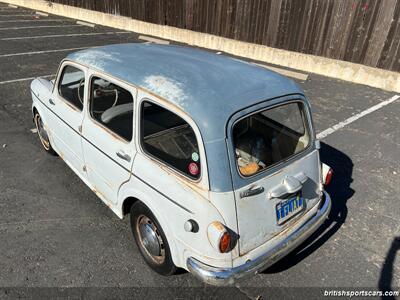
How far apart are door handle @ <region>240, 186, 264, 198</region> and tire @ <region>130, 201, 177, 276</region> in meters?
0.89

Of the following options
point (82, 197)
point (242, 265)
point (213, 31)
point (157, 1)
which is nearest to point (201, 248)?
point (242, 265)

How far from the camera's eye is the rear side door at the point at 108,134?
3.14 metres

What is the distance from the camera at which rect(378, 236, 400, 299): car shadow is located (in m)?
3.29

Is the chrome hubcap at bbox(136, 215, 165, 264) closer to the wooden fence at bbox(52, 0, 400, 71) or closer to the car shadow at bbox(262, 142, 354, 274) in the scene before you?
the car shadow at bbox(262, 142, 354, 274)

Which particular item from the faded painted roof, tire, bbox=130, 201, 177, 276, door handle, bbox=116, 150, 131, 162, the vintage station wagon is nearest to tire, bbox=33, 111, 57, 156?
the vintage station wagon

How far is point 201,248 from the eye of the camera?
2.63m

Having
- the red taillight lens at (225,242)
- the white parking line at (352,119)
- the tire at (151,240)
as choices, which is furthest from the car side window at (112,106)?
the white parking line at (352,119)

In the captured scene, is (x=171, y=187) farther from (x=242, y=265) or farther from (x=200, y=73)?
(x=200, y=73)

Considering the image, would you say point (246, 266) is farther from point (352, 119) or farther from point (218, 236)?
point (352, 119)

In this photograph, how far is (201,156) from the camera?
258 centimetres

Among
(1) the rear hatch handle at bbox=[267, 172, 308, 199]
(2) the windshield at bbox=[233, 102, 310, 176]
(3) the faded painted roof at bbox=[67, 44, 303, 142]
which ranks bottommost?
(1) the rear hatch handle at bbox=[267, 172, 308, 199]

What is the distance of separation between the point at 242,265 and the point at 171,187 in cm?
88

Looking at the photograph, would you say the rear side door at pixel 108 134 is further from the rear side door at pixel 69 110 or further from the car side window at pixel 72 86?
the car side window at pixel 72 86

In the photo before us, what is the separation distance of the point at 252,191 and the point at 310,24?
8667 millimetres
